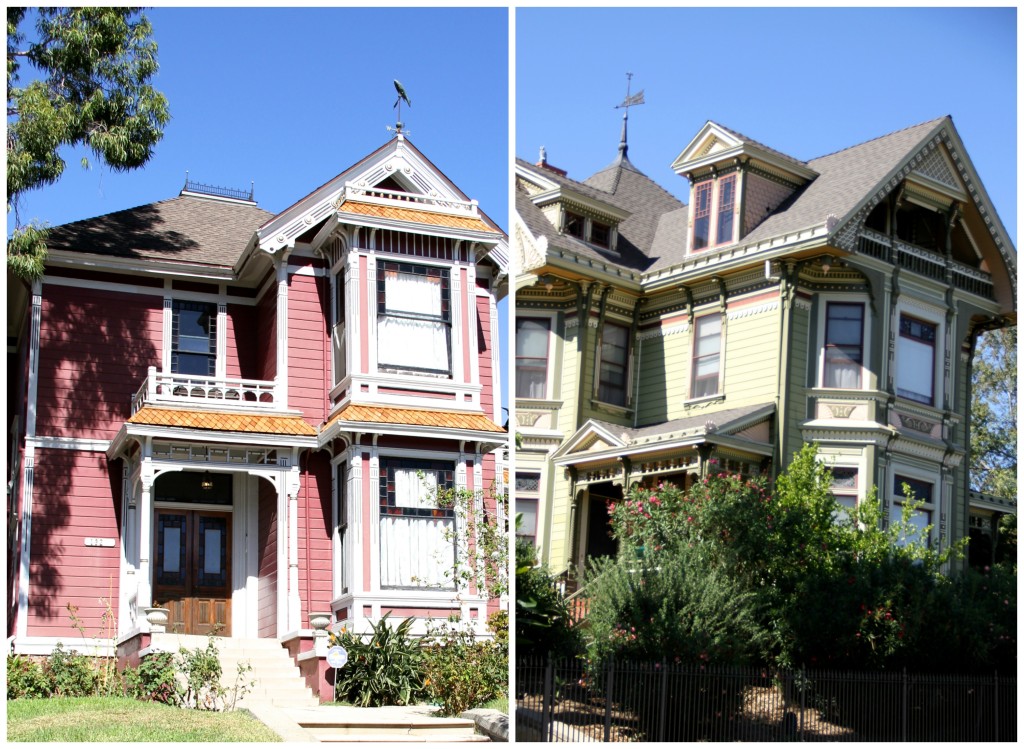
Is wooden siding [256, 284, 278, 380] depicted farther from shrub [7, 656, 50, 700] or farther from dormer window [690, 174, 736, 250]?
dormer window [690, 174, 736, 250]

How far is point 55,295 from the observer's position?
1677cm

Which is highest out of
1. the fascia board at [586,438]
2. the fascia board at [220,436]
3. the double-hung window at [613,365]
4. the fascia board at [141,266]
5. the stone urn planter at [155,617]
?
the fascia board at [141,266]

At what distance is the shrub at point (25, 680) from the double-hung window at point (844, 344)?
860 cm

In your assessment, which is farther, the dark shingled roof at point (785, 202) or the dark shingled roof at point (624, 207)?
the dark shingled roof at point (785, 202)

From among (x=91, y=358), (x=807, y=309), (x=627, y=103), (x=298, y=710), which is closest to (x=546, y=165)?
(x=627, y=103)

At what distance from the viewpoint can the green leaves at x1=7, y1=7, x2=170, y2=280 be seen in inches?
561

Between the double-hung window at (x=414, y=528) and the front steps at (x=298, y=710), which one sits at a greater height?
the double-hung window at (x=414, y=528)

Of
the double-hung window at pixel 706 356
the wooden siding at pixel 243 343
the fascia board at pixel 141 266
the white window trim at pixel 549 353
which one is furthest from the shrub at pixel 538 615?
the fascia board at pixel 141 266

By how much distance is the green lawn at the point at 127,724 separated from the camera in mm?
10484

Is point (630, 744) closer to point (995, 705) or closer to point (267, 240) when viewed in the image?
point (995, 705)

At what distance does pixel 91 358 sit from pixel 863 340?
345 inches

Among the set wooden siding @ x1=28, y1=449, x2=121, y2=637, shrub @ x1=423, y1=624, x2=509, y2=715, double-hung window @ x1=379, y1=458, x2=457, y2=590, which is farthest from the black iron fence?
wooden siding @ x1=28, y1=449, x2=121, y2=637

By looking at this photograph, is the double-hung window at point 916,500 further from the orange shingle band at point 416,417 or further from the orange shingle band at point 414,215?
the orange shingle band at point 414,215

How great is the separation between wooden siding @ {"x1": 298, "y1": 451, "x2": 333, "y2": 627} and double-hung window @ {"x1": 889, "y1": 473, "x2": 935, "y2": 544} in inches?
250
